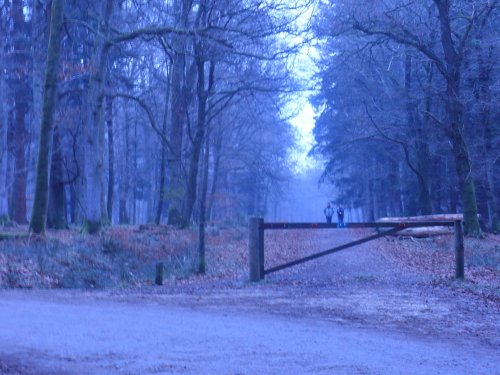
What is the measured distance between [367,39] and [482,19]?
4296 millimetres

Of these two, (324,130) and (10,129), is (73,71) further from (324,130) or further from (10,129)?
(324,130)

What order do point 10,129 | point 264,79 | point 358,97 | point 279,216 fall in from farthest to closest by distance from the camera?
point 279,216
point 358,97
point 10,129
point 264,79

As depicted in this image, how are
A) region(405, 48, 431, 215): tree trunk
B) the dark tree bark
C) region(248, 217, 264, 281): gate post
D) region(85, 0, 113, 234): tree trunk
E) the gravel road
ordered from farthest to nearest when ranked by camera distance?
region(405, 48, 431, 215): tree trunk → the dark tree bark → region(85, 0, 113, 234): tree trunk → region(248, 217, 264, 281): gate post → the gravel road

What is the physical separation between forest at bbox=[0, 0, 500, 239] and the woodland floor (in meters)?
6.19

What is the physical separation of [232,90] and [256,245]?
32.7 ft

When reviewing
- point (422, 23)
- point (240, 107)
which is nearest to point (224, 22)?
point (422, 23)

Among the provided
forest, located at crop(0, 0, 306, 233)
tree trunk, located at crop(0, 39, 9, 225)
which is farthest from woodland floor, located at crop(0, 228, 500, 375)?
tree trunk, located at crop(0, 39, 9, 225)

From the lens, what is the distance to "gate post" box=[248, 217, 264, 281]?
1625 centimetres

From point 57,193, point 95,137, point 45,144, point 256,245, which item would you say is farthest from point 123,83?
point 256,245

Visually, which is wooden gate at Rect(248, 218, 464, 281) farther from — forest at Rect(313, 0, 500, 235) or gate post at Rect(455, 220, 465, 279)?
forest at Rect(313, 0, 500, 235)

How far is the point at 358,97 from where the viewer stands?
4488 cm

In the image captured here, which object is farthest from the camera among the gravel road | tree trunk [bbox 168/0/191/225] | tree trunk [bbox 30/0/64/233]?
tree trunk [bbox 168/0/191/225]

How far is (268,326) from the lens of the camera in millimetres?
10594

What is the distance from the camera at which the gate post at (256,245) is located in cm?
1625
